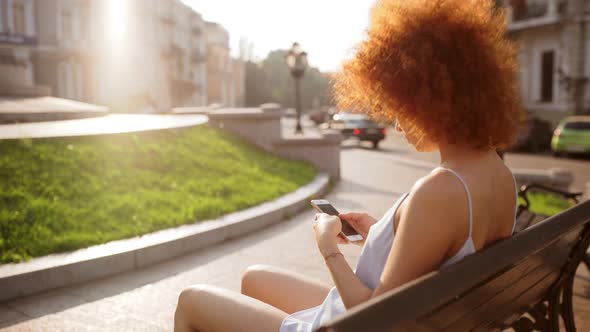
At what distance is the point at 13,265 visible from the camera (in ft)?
13.5

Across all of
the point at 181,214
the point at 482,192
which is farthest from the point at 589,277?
the point at 181,214

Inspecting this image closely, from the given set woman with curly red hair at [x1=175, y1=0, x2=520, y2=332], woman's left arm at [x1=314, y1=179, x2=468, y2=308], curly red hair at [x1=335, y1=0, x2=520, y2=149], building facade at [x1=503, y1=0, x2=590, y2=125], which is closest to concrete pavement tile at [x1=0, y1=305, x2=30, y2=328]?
woman with curly red hair at [x1=175, y1=0, x2=520, y2=332]

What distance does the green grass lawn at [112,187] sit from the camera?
4.92 metres

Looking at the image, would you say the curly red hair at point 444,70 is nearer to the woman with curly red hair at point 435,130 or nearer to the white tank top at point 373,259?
the woman with curly red hair at point 435,130

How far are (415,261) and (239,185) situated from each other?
6.16m

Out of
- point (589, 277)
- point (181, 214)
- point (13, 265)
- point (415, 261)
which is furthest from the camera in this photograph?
point (181, 214)

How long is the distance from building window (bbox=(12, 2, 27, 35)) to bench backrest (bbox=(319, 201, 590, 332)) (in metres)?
33.5

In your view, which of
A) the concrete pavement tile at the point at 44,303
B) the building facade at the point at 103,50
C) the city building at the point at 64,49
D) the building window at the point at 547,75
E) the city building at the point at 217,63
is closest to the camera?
the concrete pavement tile at the point at 44,303

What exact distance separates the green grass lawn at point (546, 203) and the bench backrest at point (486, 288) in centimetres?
566

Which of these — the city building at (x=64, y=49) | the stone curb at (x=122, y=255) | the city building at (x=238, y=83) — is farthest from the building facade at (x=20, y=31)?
the city building at (x=238, y=83)

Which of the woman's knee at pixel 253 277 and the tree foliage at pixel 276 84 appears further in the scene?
the tree foliage at pixel 276 84

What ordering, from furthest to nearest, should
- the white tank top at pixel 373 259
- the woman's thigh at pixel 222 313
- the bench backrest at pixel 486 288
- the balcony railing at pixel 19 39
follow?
1. the balcony railing at pixel 19 39
2. the woman's thigh at pixel 222 313
3. the white tank top at pixel 373 259
4. the bench backrest at pixel 486 288

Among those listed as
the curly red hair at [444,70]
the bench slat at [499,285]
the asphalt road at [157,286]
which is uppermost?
the curly red hair at [444,70]

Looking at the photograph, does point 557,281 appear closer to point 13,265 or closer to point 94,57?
point 13,265
